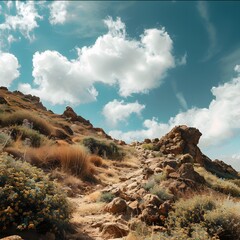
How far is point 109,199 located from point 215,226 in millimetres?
3071

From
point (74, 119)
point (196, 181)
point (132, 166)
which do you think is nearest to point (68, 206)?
point (196, 181)

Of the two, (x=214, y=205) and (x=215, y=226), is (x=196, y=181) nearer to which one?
(x=214, y=205)

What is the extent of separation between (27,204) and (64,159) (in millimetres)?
5734

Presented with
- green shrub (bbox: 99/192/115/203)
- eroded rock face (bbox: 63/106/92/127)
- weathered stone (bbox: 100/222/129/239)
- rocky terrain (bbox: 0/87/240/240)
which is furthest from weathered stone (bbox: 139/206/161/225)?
eroded rock face (bbox: 63/106/92/127)

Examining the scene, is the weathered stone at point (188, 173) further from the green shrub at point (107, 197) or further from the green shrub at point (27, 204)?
the green shrub at point (27, 204)

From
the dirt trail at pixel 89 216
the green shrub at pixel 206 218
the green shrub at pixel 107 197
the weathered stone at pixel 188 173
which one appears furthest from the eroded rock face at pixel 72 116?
the green shrub at pixel 206 218

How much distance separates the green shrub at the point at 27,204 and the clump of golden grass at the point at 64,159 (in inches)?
178

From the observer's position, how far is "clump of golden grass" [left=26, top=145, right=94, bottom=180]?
9.72 metres

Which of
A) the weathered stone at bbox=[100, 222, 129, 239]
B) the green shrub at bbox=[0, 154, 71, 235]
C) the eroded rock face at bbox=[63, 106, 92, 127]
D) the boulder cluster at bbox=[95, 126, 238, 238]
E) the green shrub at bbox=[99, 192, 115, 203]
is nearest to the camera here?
the green shrub at bbox=[0, 154, 71, 235]

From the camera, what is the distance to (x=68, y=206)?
5273 millimetres

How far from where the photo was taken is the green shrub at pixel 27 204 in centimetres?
412

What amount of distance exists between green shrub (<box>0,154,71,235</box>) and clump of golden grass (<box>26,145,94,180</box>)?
4520mm

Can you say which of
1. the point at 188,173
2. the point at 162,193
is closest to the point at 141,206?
the point at 162,193

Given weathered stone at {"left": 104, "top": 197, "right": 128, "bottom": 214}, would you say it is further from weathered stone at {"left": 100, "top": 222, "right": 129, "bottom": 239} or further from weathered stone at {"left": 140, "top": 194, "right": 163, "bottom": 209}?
weathered stone at {"left": 100, "top": 222, "right": 129, "bottom": 239}
